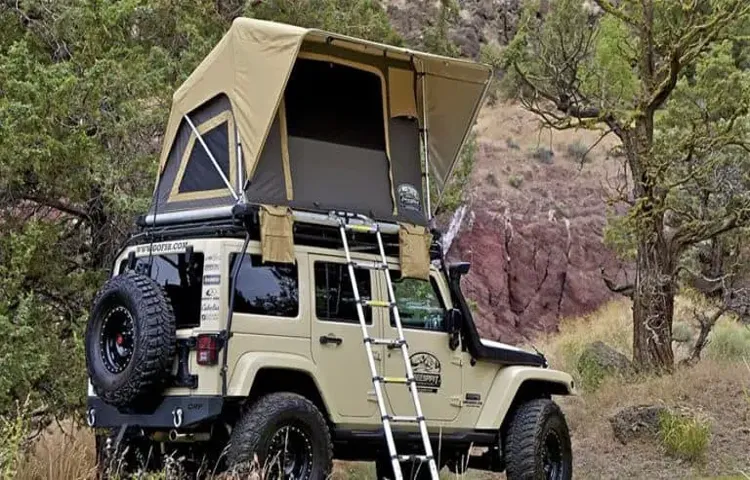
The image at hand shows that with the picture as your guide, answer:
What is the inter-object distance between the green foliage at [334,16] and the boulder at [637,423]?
20.5 feet

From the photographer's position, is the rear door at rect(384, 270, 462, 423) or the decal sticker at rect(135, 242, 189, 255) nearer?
the decal sticker at rect(135, 242, 189, 255)

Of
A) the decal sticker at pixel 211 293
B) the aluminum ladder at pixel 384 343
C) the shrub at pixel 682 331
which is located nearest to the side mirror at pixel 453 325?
the aluminum ladder at pixel 384 343

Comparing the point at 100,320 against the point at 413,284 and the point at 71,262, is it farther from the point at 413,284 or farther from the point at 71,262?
the point at 71,262

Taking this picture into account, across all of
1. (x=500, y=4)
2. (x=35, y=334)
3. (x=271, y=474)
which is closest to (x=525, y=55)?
(x=35, y=334)

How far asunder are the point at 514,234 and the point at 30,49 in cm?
A: 1731

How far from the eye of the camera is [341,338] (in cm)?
764

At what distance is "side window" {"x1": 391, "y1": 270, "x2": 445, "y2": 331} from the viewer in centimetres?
834

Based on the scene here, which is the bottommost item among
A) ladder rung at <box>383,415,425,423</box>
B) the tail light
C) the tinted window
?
ladder rung at <box>383,415,425,423</box>

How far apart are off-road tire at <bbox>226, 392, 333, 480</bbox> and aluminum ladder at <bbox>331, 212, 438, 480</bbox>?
0.49 m

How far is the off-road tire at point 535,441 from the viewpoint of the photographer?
862cm

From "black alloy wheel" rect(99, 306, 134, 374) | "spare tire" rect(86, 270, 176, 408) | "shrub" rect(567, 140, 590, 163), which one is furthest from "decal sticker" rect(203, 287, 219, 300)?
"shrub" rect(567, 140, 590, 163)

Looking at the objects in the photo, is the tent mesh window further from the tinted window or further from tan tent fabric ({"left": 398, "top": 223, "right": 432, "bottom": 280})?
tan tent fabric ({"left": 398, "top": 223, "right": 432, "bottom": 280})

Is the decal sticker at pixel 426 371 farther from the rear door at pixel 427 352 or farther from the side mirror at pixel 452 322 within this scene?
the side mirror at pixel 452 322

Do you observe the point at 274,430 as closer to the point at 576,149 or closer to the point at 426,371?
the point at 426,371
